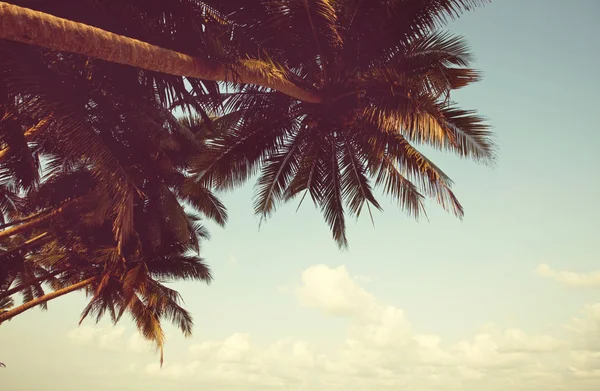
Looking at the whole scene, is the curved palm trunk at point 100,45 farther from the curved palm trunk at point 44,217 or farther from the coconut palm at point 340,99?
the curved palm trunk at point 44,217

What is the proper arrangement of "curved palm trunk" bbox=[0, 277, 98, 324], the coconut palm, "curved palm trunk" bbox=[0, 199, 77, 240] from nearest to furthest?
the coconut palm < "curved palm trunk" bbox=[0, 199, 77, 240] < "curved palm trunk" bbox=[0, 277, 98, 324]

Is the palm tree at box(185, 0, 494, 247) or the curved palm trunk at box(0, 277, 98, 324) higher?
the palm tree at box(185, 0, 494, 247)

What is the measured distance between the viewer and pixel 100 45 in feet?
13.8

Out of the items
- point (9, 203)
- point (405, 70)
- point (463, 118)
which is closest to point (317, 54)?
point (405, 70)

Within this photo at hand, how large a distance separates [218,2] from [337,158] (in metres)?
4.41

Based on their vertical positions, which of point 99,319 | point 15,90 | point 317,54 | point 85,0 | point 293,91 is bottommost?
point 99,319

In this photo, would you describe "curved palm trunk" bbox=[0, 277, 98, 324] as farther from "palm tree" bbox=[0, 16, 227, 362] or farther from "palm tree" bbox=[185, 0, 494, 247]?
"palm tree" bbox=[185, 0, 494, 247]

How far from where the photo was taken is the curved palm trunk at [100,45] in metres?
3.61

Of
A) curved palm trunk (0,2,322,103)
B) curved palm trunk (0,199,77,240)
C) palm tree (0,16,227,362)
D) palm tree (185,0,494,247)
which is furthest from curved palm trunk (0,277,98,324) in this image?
curved palm trunk (0,2,322,103)

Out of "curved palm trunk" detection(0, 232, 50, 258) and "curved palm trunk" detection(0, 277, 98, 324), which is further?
"curved palm trunk" detection(0, 277, 98, 324)

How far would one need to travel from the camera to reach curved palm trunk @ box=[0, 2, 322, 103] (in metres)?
3.61

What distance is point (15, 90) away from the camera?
554cm

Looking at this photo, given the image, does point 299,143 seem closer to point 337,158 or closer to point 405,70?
point 337,158

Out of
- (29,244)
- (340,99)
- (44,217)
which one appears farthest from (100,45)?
(29,244)
